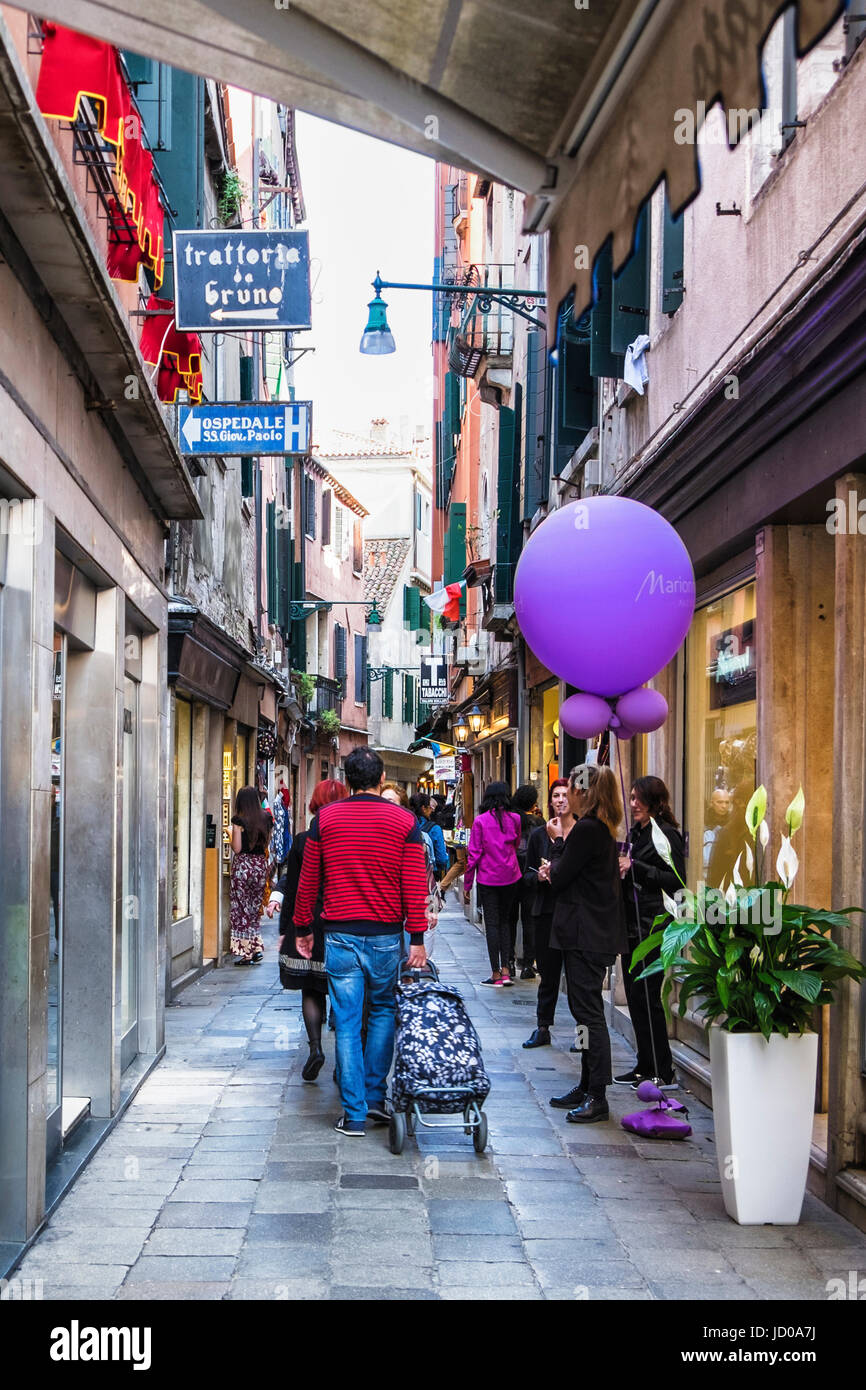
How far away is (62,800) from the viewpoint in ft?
26.1

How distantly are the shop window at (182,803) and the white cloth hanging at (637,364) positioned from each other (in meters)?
5.25

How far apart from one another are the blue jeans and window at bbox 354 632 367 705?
127 feet

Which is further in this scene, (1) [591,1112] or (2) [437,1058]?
(1) [591,1112]

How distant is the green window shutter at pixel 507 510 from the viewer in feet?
61.0

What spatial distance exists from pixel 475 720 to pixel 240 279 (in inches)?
730

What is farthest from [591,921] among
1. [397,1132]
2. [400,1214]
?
[400,1214]

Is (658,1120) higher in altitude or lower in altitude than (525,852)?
lower

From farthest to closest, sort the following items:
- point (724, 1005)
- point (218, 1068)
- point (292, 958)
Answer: point (218, 1068), point (292, 958), point (724, 1005)

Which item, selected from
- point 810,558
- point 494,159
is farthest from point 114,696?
point 494,159

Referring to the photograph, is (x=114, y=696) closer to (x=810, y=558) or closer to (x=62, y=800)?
(x=62, y=800)

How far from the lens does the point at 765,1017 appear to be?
585 centimetres

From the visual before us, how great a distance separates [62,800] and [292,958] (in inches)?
66.8

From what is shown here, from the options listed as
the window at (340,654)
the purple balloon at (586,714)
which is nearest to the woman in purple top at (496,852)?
the purple balloon at (586,714)

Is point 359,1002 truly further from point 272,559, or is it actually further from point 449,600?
point 449,600
